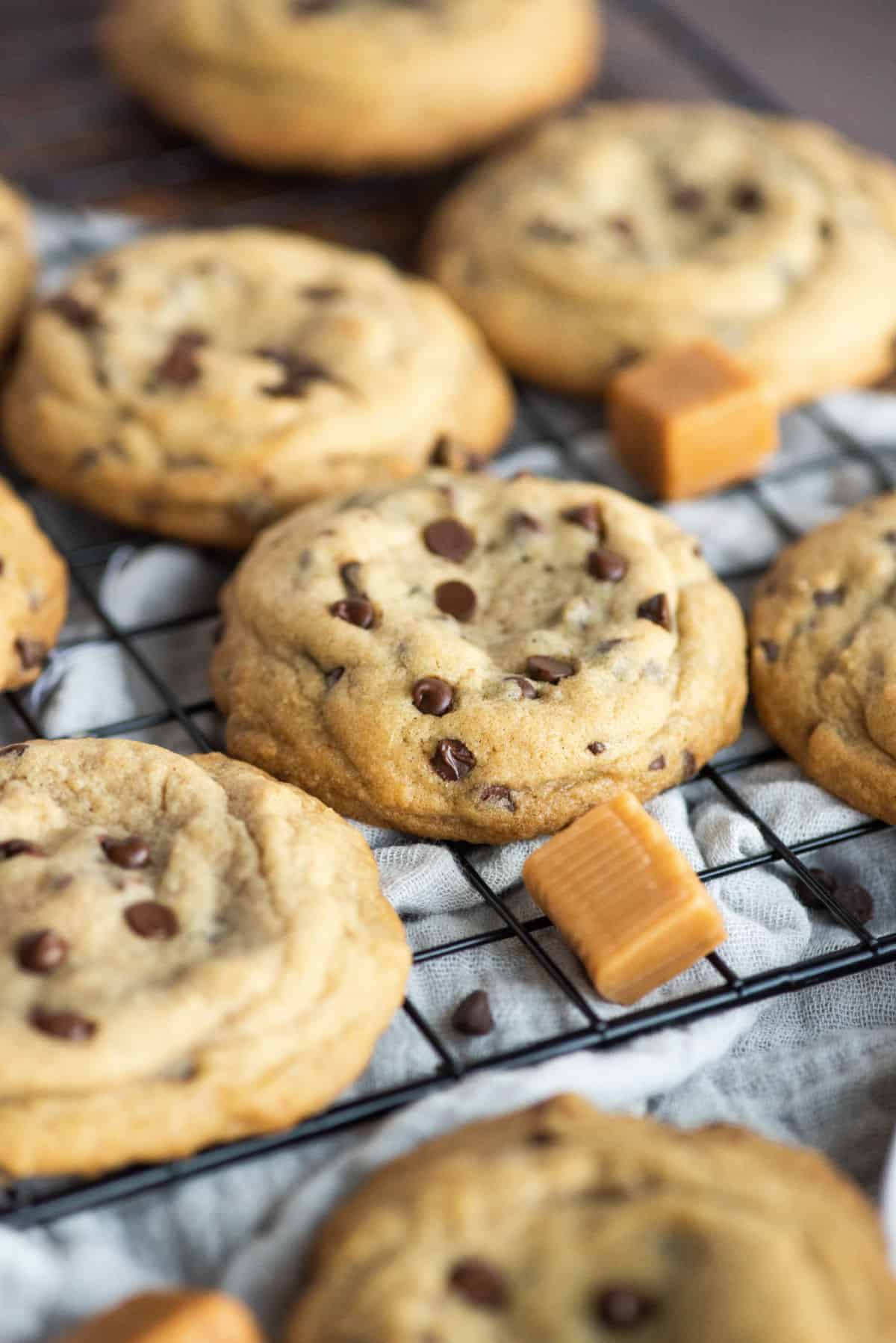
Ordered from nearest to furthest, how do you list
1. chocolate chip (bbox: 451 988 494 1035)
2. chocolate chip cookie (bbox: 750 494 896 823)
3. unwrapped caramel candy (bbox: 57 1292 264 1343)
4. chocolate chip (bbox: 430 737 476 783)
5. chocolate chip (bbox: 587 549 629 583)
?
unwrapped caramel candy (bbox: 57 1292 264 1343) → chocolate chip (bbox: 451 988 494 1035) → chocolate chip (bbox: 430 737 476 783) → chocolate chip cookie (bbox: 750 494 896 823) → chocolate chip (bbox: 587 549 629 583)

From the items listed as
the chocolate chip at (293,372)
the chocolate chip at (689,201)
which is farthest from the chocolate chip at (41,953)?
the chocolate chip at (689,201)

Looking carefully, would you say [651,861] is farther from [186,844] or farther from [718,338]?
[718,338]

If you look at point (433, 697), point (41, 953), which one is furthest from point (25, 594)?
point (41, 953)

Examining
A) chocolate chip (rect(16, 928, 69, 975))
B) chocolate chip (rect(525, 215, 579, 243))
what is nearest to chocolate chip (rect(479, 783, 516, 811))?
chocolate chip (rect(16, 928, 69, 975))

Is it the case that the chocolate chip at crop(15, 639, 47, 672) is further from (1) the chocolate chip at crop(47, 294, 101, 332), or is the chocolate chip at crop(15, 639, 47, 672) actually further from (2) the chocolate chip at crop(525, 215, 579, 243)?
(2) the chocolate chip at crop(525, 215, 579, 243)

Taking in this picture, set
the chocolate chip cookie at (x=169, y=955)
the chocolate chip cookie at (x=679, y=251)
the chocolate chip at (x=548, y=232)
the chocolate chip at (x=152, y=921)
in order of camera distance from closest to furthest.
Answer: the chocolate chip cookie at (x=169, y=955) → the chocolate chip at (x=152, y=921) → the chocolate chip cookie at (x=679, y=251) → the chocolate chip at (x=548, y=232)

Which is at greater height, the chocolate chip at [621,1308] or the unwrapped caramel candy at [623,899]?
the chocolate chip at [621,1308]

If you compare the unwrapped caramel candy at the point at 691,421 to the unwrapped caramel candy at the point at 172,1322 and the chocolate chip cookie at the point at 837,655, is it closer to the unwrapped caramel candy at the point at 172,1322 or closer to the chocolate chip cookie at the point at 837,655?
the chocolate chip cookie at the point at 837,655
